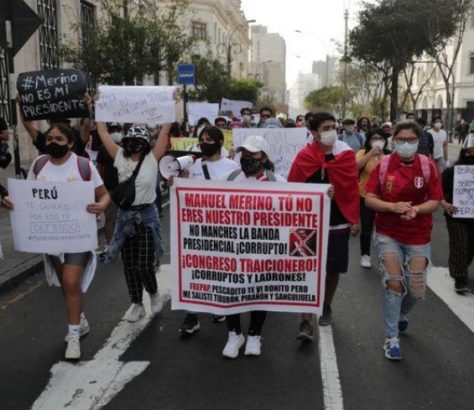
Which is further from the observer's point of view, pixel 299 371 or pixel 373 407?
pixel 299 371

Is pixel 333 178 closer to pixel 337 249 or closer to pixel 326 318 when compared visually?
pixel 337 249

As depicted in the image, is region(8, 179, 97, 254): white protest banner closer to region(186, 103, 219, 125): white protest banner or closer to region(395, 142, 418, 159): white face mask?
region(395, 142, 418, 159): white face mask

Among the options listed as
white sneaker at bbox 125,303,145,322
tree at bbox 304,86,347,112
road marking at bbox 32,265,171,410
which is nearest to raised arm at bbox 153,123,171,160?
white sneaker at bbox 125,303,145,322

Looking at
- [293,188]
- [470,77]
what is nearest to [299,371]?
[293,188]

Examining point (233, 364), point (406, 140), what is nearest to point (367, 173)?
point (406, 140)

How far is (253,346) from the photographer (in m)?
4.49

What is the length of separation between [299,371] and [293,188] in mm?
1337

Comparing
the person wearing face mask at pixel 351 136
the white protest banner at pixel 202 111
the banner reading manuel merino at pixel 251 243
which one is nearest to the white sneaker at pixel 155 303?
the banner reading manuel merino at pixel 251 243

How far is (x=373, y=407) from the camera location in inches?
146

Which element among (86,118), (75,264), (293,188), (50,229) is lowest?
(75,264)

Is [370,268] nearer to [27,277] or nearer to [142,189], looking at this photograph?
[142,189]

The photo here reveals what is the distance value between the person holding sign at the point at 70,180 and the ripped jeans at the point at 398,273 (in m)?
2.24

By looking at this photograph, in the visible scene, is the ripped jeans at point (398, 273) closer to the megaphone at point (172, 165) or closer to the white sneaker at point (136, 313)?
the megaphone at point (172, 165)

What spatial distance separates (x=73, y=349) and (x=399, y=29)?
31718mm
